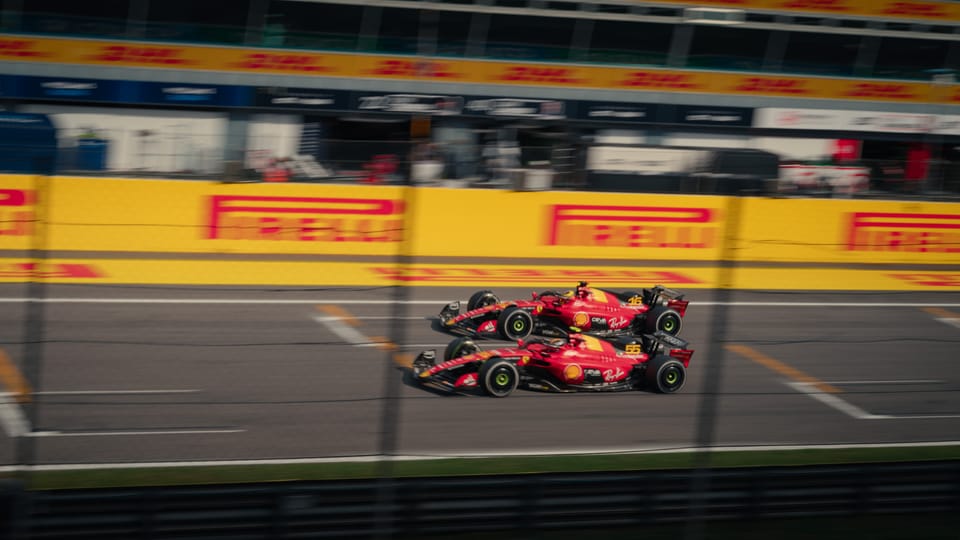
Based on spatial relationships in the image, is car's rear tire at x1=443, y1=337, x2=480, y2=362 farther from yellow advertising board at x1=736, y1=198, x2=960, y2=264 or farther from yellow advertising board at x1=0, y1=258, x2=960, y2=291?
yellow advertising board at x1=736, y1=198, x2=960, y2=264

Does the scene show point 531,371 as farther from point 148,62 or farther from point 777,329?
point 148,62

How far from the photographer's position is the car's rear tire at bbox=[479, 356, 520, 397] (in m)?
9.69

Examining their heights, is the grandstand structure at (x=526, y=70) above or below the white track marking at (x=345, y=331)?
above

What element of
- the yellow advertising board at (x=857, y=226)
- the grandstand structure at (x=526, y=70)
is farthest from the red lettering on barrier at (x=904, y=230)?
the grandstand structure at (x=526, y=70)

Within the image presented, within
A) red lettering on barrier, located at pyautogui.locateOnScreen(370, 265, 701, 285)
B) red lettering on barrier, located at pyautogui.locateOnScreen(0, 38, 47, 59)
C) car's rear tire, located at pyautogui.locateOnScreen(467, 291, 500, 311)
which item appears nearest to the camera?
car's rear tire, located at pyautogui.locateOnScreen(467, 291, 500, 311)

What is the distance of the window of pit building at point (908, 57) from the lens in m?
26.3

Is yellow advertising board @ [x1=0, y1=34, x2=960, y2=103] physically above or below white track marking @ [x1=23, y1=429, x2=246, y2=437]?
above

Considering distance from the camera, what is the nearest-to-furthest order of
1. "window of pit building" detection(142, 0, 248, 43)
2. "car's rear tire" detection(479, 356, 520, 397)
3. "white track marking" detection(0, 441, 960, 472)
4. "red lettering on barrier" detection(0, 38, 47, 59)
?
1. "white track marking" detection(0, 441, 960, 472)
2. "car's rear tire" detection(479, 356, 520, 397)
3. "red lettering on barrier" detection(0, 38, 47, 59)
4. "window of pit building" detection(142, 0, 248, 43)

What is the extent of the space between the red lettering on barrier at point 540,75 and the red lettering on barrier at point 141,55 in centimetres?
713

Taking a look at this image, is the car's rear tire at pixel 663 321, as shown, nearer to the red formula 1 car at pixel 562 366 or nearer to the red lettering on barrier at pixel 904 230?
the red formula 1 car at pixel 562 366

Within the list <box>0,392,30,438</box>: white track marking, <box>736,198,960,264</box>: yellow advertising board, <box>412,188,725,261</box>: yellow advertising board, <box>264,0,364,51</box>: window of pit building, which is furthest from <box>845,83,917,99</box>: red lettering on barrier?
<box>0,392,30,438</box>: white track marking

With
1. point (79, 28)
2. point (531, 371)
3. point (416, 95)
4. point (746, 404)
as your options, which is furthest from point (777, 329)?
point (79, 28)

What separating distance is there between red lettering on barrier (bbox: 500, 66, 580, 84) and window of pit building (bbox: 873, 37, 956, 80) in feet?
27.2

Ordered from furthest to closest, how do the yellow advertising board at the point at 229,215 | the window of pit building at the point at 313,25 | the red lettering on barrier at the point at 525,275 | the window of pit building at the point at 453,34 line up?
1. the window of pit building at the point at 453,34
2. the window of pit building at the point at 313,25
3. the red lettering on barrier at the point at 525,275
4. the yellow advertising board at the point at 229,215
